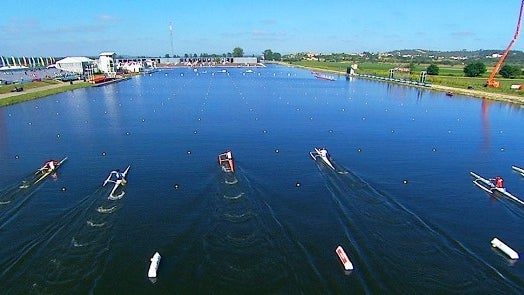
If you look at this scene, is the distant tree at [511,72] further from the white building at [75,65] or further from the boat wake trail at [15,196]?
the white building at [75,65]

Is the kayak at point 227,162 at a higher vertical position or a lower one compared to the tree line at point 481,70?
higher

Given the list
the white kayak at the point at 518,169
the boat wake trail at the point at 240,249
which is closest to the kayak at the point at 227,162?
the boat wake trail at the point at 240,249

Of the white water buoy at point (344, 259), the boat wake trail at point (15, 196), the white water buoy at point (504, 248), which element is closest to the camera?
the white water buoy at point (344, 259)

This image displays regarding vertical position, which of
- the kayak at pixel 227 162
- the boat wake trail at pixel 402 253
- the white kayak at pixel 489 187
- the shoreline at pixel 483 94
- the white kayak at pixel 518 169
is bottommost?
the shoreline at pixel 483 94

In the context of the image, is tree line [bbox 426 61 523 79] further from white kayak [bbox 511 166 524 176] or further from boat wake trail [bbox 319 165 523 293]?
boat wake trail [bbox 319 165 523 293]

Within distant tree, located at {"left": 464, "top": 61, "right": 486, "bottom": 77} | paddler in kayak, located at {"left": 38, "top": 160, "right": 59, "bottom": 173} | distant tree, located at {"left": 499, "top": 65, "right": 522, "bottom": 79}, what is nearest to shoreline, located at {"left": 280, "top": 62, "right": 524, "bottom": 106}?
distant tree, located at {"left": 499, "top": 65, "right": 522, "bottom": 79}

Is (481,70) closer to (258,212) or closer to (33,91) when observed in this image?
(258,212)

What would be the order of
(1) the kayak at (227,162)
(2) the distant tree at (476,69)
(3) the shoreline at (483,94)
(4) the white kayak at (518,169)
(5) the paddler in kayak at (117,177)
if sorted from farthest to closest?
(2) the distant tree at (476,69), (3) the shoreline at (483,94), (4) the white kayak at (518,169), (1) the kayak at (227,162), (5) the paddler in kayak at (117,177)
